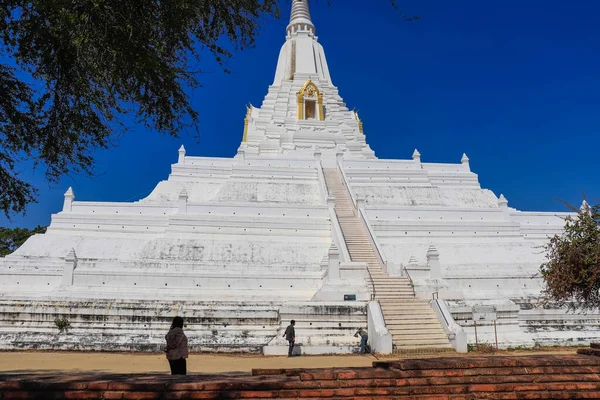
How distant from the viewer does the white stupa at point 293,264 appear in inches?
537

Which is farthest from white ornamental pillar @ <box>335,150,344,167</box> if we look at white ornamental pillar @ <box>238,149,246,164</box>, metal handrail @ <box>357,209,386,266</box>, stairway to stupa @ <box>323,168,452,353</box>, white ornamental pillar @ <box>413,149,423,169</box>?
stairway to stupa @ <box>323,168,452,353</box>

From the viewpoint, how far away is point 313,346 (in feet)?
41.7

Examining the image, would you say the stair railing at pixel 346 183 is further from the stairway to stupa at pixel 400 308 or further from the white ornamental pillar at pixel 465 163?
the white ornamental pillar at pixel 465 163

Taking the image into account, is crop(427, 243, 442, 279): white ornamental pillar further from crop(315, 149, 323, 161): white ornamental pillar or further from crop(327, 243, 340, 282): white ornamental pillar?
crop(315, 149, 323, 161): white ornamental pillar

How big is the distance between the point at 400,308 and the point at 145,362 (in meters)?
8.02

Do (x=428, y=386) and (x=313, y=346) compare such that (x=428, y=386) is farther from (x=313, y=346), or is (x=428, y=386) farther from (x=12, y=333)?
(x=12, y=333)

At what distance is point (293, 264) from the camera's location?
19.1 meters

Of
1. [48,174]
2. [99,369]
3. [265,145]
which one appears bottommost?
[99,369]

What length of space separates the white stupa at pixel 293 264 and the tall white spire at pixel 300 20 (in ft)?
75.8

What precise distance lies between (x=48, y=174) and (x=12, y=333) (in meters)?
8.41

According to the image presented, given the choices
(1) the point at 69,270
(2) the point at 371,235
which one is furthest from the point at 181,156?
(2) the point at 371,235

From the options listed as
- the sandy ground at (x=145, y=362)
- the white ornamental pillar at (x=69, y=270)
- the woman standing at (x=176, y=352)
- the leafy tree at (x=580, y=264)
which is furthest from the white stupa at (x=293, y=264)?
the woman standing at (x=176, y=352)

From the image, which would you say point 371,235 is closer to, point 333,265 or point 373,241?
point 373,241

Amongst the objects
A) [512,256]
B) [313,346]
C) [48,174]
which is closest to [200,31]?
[48,174]
